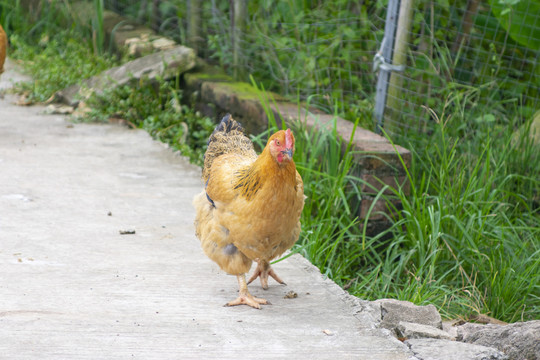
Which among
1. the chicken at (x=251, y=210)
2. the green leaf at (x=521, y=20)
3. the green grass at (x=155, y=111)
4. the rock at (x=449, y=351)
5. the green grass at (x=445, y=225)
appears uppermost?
the green leaf at (x=521, y=20)

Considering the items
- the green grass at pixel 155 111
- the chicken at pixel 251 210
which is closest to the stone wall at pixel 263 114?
the green grass at pixel 155 111

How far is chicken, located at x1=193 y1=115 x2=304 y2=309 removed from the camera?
300cm

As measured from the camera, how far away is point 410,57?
566 cm

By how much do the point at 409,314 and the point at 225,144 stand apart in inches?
49.9

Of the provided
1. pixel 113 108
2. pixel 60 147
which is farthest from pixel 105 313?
pixel 113 108

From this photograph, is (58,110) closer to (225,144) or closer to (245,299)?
(225,144)

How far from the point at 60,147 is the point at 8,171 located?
0.82 meters

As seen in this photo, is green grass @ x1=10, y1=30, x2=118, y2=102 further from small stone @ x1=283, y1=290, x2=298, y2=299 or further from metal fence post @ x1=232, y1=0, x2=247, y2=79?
small stone @ x1=283, y1=290, x2=298, y2=299

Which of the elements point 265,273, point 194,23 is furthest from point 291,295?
point 194,23

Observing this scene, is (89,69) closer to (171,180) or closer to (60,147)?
(60,147)

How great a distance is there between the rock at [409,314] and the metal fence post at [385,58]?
2239 mm

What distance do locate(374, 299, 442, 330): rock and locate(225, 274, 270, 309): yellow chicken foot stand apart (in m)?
0.56

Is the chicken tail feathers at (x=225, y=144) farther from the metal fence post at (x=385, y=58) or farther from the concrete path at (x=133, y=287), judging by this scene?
the metal fence post at (x=385, y=58)

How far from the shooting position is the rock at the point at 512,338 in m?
2.88
